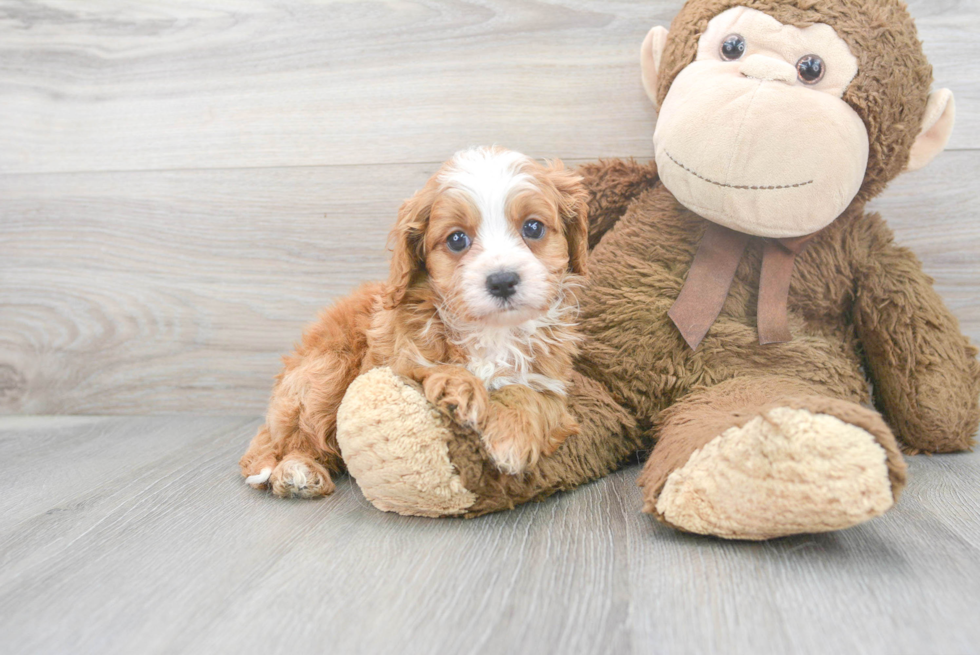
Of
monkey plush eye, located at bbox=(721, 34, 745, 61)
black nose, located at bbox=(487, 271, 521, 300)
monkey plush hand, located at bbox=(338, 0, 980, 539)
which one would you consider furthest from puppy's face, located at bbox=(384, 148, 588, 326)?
monkey plush eye, located at bbox=(721, 34, 745, 61)

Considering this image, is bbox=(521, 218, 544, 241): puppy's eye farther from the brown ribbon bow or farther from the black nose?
the brown ribbon bow

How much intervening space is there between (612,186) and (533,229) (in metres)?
0.50

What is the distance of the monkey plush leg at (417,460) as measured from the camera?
122 cm

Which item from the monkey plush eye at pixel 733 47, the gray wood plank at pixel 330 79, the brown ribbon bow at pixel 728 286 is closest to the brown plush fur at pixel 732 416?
the brown ribbon bow at pixel 728 286

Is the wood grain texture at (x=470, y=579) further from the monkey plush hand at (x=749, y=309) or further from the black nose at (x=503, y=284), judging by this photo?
the black nose at (x=503, y=284)

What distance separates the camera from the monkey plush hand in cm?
113

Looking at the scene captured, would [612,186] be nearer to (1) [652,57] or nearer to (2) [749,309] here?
(1) [652,57]

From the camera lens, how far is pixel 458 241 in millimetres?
1282

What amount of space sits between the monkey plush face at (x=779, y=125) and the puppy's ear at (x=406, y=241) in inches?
21.4

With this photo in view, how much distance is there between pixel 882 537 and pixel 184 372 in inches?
77.4

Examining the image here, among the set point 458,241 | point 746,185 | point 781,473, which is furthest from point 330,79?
point 781,473

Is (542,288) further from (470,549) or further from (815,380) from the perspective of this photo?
(815,380)

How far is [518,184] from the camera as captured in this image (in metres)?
1.26

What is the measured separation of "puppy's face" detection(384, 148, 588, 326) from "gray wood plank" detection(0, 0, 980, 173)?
0.68m
